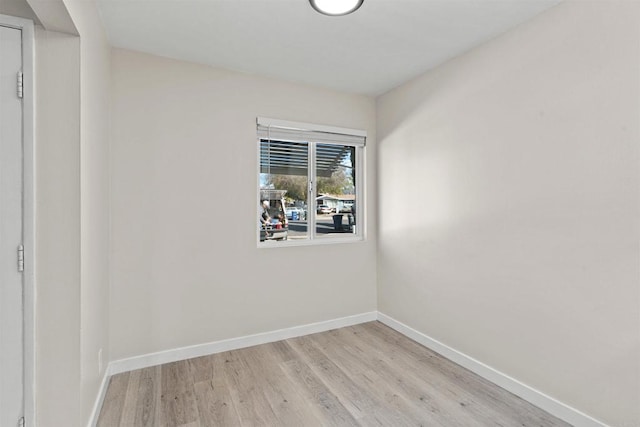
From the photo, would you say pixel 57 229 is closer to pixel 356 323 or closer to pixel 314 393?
pixel 314 393

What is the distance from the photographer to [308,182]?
332cm

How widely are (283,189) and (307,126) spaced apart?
0.68 metres

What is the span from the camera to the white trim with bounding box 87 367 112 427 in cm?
182

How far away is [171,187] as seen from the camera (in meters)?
2.62

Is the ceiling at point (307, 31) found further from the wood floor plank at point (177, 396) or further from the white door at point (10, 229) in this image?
the wood floor plank at point (177, 396)

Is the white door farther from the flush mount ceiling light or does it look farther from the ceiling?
the flush mount ceiling light

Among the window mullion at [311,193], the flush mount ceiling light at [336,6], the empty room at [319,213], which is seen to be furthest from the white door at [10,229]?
the window mullion at [311,193]

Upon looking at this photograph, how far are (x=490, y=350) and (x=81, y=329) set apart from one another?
2.63 metres

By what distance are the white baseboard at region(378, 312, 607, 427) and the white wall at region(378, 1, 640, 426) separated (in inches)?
2.1

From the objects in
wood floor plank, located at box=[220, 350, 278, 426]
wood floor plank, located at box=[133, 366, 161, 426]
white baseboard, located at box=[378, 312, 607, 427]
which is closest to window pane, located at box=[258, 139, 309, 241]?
wood floor plank, located at box=[220, 350, 278, 426]

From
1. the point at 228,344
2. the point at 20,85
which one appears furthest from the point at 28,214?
the point at 228,344

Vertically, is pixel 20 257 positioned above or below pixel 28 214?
below

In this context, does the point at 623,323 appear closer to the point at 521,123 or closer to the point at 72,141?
the point at 521,123

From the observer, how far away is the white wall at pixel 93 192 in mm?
1592
